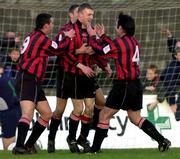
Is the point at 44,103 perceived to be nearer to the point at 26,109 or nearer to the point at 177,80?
the point at 26,109

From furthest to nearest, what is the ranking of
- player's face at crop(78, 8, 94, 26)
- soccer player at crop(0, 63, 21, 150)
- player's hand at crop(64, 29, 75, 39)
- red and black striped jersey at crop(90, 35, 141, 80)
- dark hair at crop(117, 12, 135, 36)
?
soccer player at crop(0, 63, 21, 150), player's face at crop(78, 8, 94, 26), player's hand at crop(64, 29, 75, 39), dark hair at crop(117, 12, 135, 36), red and black striped jersey at crop(90, 35, 141, 80)

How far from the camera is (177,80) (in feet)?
49.8

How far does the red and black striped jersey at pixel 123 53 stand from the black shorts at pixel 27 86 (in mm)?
945

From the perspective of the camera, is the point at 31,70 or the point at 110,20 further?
the point at 110,20

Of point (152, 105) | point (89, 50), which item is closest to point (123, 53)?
point (89, 50)

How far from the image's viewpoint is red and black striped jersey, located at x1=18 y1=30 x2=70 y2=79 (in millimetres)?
11117

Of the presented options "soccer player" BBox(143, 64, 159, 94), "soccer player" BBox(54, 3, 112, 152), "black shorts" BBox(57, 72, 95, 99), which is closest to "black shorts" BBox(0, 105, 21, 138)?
"soccer player" BBox(54, 3, 112, 152)

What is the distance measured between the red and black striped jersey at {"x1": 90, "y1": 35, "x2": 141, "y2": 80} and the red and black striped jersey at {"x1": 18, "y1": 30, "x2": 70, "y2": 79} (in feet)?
1.80

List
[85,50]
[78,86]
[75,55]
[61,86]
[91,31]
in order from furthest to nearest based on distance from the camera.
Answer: [61,86], [78,86], [75,55], [85,50], [91,31]

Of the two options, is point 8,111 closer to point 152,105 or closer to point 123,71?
point 152,105

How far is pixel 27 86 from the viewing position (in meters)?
11.1

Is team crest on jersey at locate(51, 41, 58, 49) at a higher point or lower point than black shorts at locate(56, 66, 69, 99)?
higher

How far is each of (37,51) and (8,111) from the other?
272 cm

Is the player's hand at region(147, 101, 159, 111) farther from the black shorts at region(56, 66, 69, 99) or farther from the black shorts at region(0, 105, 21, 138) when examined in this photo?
the black shorts at region(56, 66, 69, 99)
